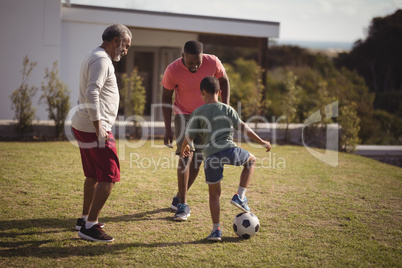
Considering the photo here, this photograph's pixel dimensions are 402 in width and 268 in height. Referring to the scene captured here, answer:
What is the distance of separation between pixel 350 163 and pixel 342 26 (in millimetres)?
40168

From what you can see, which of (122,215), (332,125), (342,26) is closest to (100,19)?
(332,125)

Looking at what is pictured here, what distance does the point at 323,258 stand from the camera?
3.80m

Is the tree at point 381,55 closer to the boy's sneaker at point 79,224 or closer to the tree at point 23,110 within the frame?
the tree at point 23,110

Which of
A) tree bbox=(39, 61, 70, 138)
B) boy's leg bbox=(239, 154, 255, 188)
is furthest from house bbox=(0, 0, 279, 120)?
boy's leg bbox=(239, 154, 255, 188)

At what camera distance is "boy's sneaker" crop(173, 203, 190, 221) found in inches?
186

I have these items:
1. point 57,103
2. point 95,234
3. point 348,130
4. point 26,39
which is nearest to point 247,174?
point 95,234

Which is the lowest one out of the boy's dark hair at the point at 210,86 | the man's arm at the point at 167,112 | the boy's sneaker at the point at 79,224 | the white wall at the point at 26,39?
the boy's sneaker at the point at 79,224

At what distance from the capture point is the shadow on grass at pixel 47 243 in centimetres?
370

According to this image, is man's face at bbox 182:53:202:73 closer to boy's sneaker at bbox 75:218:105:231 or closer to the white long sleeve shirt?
the white long sleeve shirt

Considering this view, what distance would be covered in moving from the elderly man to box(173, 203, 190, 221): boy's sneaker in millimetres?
916

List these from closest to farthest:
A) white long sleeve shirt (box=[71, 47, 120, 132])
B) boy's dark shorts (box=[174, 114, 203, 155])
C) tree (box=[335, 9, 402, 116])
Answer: white long sleeve shirt (box=[71, 47, 120, 132]) → boy's dark shorts (box=[174, 114, 203, 155]) → tree (box=[335, 9, 402, 116])

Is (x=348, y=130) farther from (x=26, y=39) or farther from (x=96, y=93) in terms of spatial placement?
(x=26, y=39)

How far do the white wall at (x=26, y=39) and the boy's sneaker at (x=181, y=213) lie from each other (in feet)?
27.1

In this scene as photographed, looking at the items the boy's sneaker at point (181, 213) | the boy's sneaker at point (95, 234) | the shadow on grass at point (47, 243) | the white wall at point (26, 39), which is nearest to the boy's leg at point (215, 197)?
the shadow on grass at point (47, 243)
